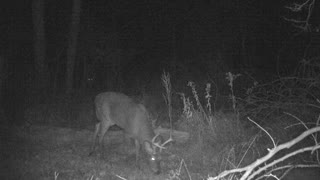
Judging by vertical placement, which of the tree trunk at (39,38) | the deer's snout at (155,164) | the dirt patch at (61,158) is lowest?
the dirt patch at (61,158)

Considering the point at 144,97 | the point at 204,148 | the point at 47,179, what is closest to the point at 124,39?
the point at 144,97

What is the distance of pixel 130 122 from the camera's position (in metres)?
10.6

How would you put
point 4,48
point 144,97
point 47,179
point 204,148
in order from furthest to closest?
1. point 4,48
2. point 144,97
3. point 204,148
4. point 47,179

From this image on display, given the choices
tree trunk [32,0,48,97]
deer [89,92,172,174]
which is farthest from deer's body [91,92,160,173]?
tree trunk [32,0,48,97]

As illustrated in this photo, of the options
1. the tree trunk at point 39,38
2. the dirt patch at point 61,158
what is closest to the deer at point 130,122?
the dirt patch at point 61,158

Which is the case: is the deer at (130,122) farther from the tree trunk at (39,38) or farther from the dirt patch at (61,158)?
the tree trunk at (39,38)

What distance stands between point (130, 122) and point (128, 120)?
100 mm

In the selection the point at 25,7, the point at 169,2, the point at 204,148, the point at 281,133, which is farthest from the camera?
the point at 169,2

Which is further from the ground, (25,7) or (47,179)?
(25,7)

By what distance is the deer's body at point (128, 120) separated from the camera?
9.74m

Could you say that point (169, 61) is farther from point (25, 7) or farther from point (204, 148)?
point (204, 148)

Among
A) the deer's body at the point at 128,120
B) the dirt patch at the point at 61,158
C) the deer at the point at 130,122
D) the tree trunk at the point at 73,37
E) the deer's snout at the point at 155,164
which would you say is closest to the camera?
the dirt patch at the point at 61,158

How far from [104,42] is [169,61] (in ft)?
10.1

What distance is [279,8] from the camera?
22250mm
